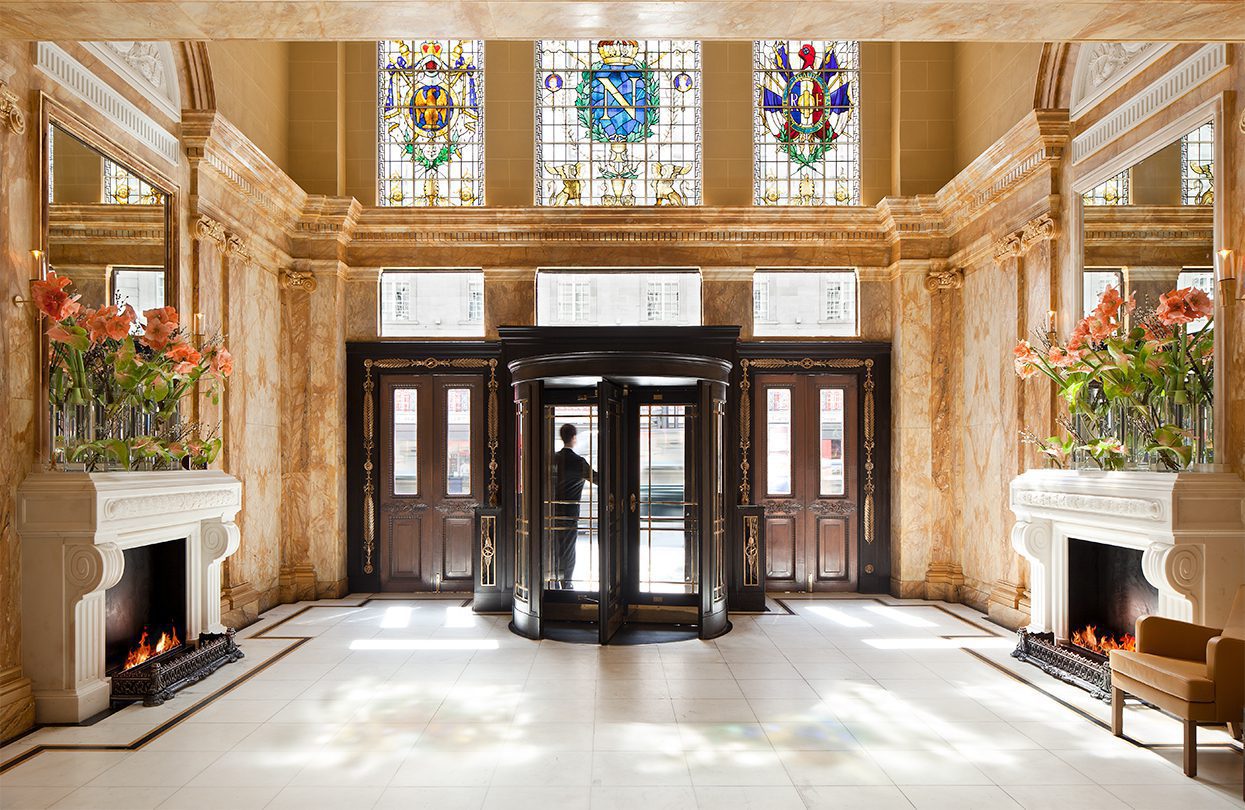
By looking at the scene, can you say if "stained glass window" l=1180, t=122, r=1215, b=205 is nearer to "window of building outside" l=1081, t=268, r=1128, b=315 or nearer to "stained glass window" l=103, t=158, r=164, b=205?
"window of building outside" l=1081, t=268, r=1128, b=315

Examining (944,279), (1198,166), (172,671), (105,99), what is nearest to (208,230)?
(105,99)

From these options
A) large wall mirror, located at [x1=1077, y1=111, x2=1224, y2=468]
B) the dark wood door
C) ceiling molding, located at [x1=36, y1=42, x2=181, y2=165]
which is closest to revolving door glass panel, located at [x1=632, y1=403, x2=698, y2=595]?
the dark wood door

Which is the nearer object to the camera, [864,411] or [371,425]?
[371,425]

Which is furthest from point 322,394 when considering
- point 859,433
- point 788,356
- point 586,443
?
point 859,433

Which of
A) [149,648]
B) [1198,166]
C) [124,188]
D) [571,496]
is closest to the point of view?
[1198,166]

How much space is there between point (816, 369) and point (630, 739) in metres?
5.59

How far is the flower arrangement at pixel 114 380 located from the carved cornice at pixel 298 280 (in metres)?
2.96

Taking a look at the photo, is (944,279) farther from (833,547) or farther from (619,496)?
→ (619,496)

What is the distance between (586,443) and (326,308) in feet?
11.9

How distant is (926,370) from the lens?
9.08 meters

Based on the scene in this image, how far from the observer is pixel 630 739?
463cm

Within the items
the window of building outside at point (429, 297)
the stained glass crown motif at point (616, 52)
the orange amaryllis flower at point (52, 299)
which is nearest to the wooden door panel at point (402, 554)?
the window of building outside at point (429, 297)

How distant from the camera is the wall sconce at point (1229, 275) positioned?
499cm

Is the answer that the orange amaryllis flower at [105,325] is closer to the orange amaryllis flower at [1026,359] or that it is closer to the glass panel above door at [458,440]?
the glass panel above door at [458,440]
